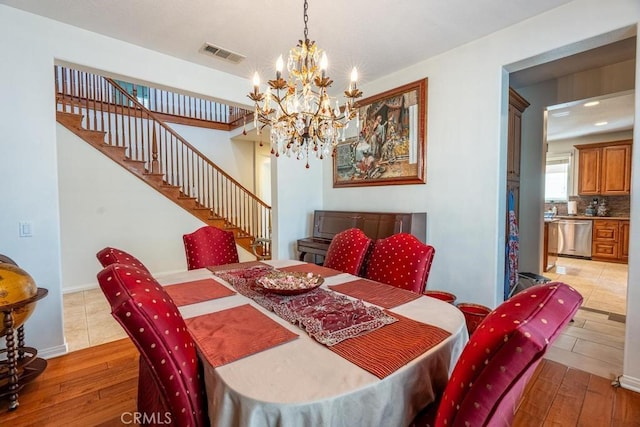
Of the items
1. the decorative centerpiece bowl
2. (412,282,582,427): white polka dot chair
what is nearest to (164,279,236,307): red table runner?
the decorative centerpiece bowl

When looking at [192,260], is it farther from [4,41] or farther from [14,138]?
[4,41]

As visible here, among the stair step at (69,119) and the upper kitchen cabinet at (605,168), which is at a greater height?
the stair step at (69,119)

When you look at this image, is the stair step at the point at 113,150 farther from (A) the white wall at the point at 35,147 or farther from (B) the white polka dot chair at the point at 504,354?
(B) the white polka dot chair at the point at 504,354

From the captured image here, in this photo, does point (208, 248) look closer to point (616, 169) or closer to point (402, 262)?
point (402, 262)

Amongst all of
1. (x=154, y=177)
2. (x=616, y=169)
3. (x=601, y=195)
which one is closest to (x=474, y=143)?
(x=154, y=177)

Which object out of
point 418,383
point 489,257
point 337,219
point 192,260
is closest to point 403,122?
point 337,219

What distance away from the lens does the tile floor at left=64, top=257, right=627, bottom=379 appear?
7.73ft

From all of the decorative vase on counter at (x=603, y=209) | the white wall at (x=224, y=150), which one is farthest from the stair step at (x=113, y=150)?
the decorative vase on counter at (x=603, y=209)

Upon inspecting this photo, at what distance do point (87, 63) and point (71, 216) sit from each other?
250 centimetres

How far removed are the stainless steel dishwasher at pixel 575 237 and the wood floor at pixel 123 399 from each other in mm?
5066

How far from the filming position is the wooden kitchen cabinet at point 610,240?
18.2ft

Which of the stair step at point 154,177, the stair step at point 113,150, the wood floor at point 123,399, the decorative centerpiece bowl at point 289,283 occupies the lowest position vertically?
the wood floor at point 123,399

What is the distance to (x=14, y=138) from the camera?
7.39 ft

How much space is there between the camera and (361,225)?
11.2 ft
